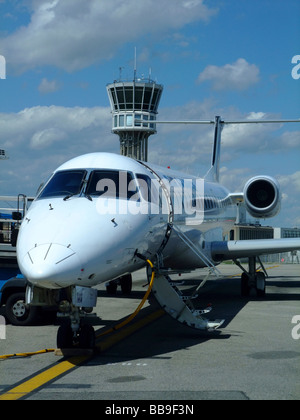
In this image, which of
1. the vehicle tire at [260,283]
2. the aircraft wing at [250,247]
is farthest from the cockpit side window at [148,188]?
the vehicle tire at [260,283]

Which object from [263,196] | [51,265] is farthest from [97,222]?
[263,196]

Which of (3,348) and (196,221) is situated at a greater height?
(196,221)

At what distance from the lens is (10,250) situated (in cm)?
1523

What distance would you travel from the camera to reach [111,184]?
1109 cm

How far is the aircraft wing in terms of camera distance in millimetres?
18094

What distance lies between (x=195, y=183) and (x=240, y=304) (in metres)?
3.72

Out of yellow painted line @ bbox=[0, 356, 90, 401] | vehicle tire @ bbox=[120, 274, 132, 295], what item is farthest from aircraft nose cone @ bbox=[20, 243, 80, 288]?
Answer: vehicle tire @ bbox=[120, 274, 132, 295]

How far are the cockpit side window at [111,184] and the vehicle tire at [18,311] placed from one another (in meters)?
3.83

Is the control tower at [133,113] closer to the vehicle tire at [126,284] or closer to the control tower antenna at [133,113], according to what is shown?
the control tower antenna at [133,113]

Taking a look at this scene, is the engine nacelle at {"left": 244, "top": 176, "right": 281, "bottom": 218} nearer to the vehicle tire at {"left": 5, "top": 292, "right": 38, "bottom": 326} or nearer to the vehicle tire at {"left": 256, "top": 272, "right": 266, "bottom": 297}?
the vehicle tire at {"left": 256, "top": 272, "right": 266, "bottom": 297}

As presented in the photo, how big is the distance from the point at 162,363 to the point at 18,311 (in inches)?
204

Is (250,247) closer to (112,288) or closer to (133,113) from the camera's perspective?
(112,288)

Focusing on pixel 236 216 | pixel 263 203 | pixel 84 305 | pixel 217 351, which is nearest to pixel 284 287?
pixel 236 216

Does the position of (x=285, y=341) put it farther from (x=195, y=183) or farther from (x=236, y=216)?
(x=236, y=216)
